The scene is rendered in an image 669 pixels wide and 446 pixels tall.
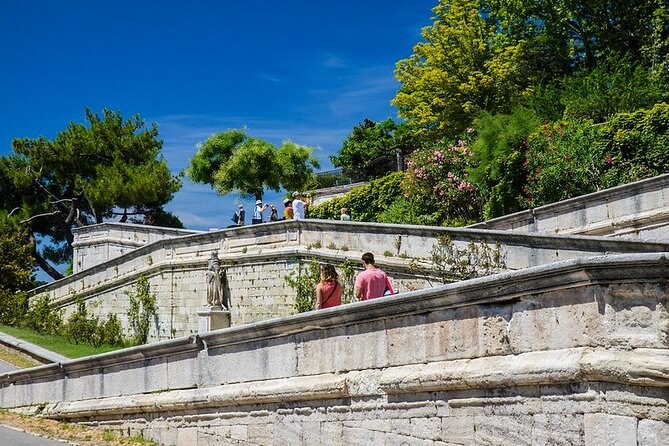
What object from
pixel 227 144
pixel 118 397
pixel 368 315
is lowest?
pixel 118 397

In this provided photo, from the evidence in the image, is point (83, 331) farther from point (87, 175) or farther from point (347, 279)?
point (87, 175)

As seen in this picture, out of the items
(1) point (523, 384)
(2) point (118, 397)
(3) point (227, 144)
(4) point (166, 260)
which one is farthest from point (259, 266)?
(3) point (227, 144)

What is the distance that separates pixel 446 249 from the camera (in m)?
14.2

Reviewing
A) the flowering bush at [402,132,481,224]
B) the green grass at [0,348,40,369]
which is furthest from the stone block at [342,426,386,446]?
the flowering bush at [402,132,481,224]

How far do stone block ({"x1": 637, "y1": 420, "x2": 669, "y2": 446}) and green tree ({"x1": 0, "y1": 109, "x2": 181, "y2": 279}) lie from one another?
110 feet

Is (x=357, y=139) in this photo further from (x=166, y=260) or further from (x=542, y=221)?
(x=542, y=221)

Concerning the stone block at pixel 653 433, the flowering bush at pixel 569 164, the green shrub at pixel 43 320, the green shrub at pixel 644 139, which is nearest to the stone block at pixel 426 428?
the stone block at pixel 653 433

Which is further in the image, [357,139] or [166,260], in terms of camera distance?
[357,139]

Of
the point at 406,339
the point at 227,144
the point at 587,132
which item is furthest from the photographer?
the point at 227,144

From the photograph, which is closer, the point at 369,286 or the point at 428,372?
the point at 428,372

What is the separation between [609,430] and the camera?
461 centimetres

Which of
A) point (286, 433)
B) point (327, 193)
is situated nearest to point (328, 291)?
point (286, 433)

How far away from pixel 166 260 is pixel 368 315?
1541 centimetres

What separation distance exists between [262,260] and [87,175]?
2221 centimetres
